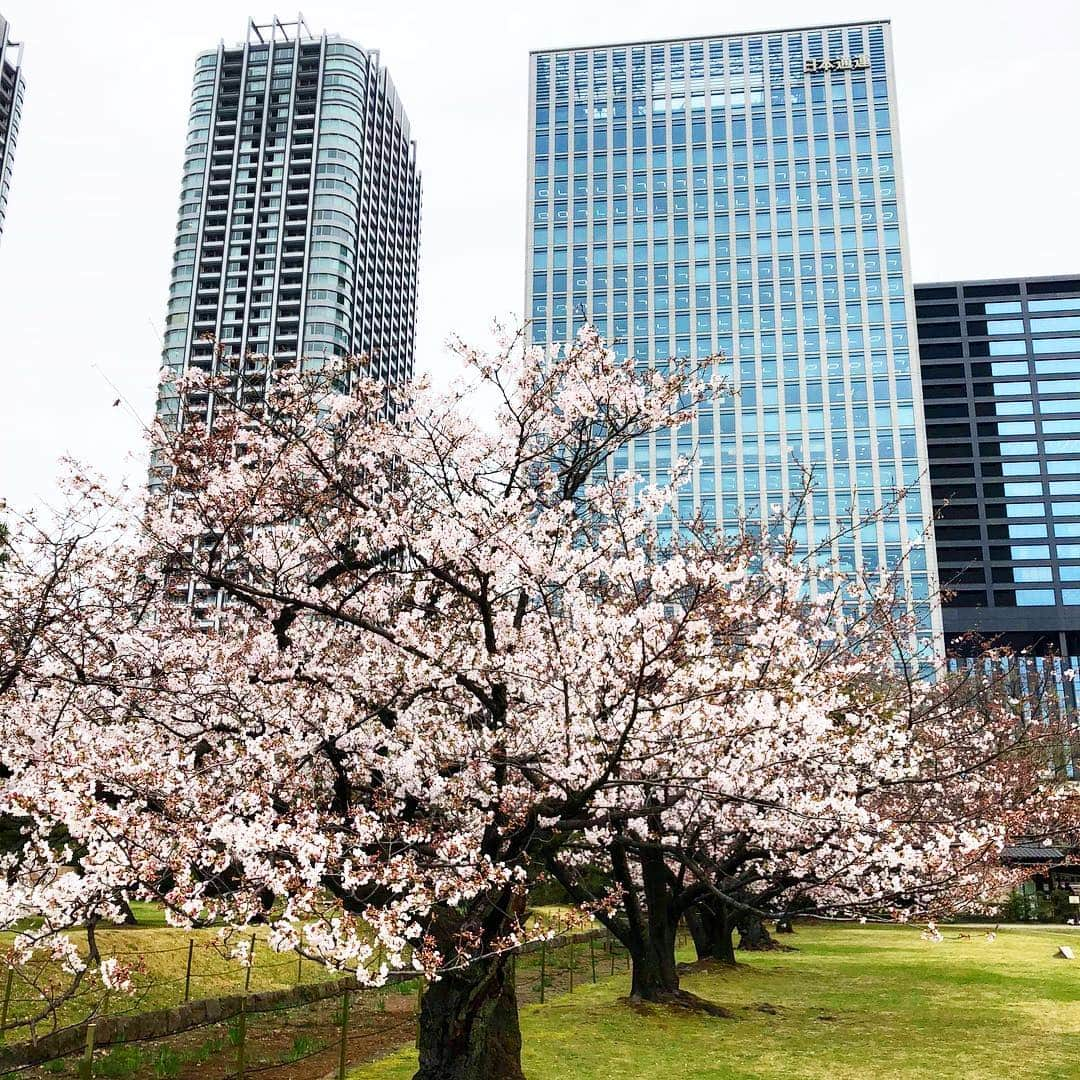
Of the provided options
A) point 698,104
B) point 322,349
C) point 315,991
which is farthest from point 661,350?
point 315,991

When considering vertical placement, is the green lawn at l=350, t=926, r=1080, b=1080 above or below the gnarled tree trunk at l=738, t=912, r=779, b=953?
above

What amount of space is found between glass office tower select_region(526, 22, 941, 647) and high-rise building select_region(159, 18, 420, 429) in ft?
74.4

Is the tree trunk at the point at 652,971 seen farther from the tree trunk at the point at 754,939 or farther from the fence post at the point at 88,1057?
the tree trunk at the point at 754,939

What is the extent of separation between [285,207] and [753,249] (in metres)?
49.6

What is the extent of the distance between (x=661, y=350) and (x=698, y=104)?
90.5 ft

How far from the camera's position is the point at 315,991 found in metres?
16.7

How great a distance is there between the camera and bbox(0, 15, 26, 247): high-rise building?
282ft

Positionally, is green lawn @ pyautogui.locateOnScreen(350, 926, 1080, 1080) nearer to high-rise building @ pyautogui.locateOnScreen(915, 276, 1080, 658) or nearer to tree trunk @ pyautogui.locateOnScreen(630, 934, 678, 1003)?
tree trunk @ pyautogui.locateOnScreen(630, 934, 678, 1003)

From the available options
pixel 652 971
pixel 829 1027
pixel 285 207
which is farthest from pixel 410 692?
pixel 285 207

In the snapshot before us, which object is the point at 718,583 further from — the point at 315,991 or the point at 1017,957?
the point at 1017,957

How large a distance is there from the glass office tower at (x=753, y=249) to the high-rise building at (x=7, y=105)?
1901 inches

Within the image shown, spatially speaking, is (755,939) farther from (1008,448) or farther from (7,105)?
(7,105)

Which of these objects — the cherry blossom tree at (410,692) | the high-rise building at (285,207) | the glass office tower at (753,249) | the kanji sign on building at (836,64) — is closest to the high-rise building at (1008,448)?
the glass office tower at (753,249)

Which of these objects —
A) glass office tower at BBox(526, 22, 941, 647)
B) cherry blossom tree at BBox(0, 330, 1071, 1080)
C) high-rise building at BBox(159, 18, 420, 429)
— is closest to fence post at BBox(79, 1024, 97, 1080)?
cherry blossom tree at BBox(0, 330, 1071, 1080)
